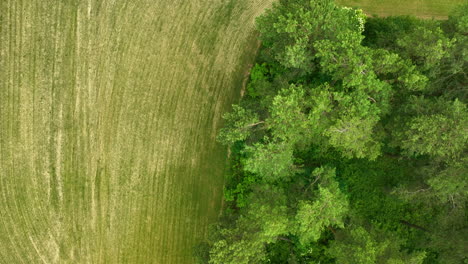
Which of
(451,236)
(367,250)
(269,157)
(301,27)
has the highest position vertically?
(301,27)

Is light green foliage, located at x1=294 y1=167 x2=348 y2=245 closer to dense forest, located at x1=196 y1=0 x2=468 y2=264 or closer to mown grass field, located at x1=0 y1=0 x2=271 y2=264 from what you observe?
dense forest, located at x1=196 y1=0 x2=468 y2=264

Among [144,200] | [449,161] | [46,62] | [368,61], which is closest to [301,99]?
[368,61]

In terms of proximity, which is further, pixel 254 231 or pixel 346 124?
pixel 254 231

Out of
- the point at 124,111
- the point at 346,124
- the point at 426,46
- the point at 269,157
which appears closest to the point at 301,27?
the point at 346,124

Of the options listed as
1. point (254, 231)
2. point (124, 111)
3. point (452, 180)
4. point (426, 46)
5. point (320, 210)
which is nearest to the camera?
point (426, 46)

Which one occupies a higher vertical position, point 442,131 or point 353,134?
point 442,131

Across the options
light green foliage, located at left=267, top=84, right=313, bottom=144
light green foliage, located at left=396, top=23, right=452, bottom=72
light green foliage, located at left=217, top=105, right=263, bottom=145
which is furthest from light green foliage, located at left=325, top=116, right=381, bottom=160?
light green foliage, located at left=396, top=23, right=452, bottom=72

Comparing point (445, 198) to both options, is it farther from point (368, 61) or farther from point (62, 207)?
point (62, 207)

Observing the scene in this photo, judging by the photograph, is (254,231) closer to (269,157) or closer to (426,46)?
(269,157)
